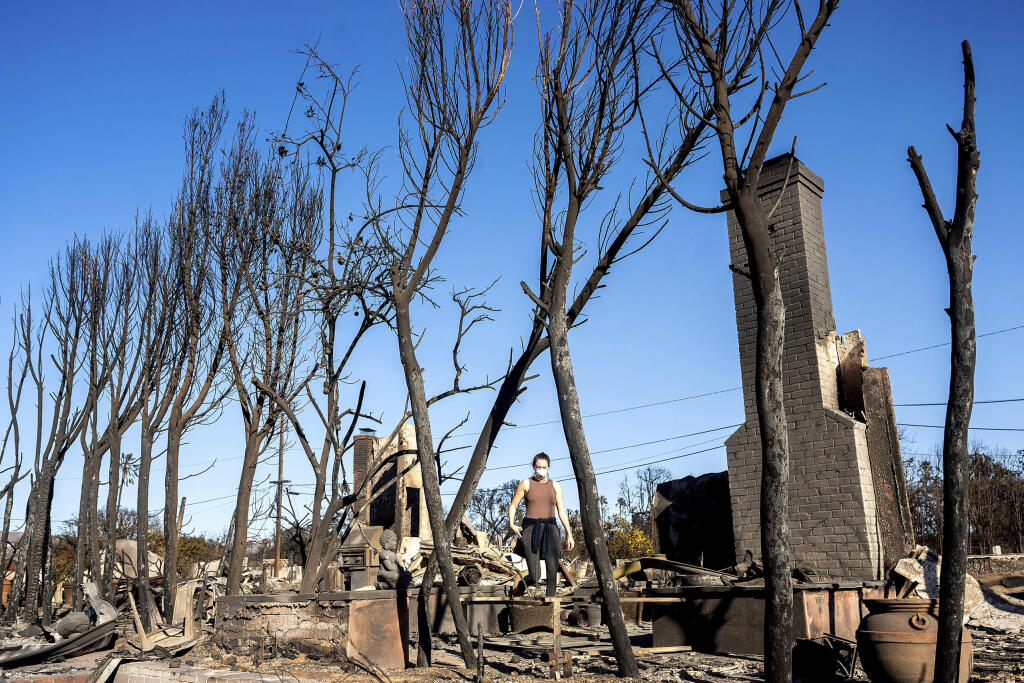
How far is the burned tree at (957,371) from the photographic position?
5.10 m

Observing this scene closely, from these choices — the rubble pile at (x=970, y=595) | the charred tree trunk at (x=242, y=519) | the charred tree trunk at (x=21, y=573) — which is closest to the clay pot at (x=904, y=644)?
the rubble pile at (x=970, y=595)

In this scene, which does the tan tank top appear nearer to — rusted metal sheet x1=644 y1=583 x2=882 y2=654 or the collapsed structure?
rusted metal sheet x1=644 y1=583 x2=882 y2=654

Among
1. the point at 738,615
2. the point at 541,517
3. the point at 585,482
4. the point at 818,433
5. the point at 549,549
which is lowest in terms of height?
the point at 738,615

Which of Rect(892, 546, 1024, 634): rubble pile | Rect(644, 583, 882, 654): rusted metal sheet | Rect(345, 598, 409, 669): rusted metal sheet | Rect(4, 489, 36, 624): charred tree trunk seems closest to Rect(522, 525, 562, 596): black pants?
Rect(345, 598, 409, 669): rusted metal sheet

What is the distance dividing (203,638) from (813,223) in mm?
10069

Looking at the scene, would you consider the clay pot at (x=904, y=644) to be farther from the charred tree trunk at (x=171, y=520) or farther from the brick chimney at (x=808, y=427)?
the charred tree trunk at (x=171, y=520)

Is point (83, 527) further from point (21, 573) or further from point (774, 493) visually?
point (774, 493)

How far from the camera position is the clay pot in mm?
5574

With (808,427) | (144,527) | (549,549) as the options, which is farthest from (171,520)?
(808,427)

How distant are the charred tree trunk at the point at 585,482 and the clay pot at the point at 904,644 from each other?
5.76 ft

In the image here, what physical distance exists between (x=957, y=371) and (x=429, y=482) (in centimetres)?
448

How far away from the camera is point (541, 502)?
25.1 feet

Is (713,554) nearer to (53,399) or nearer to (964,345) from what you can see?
(964,345)

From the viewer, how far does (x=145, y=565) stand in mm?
12805
